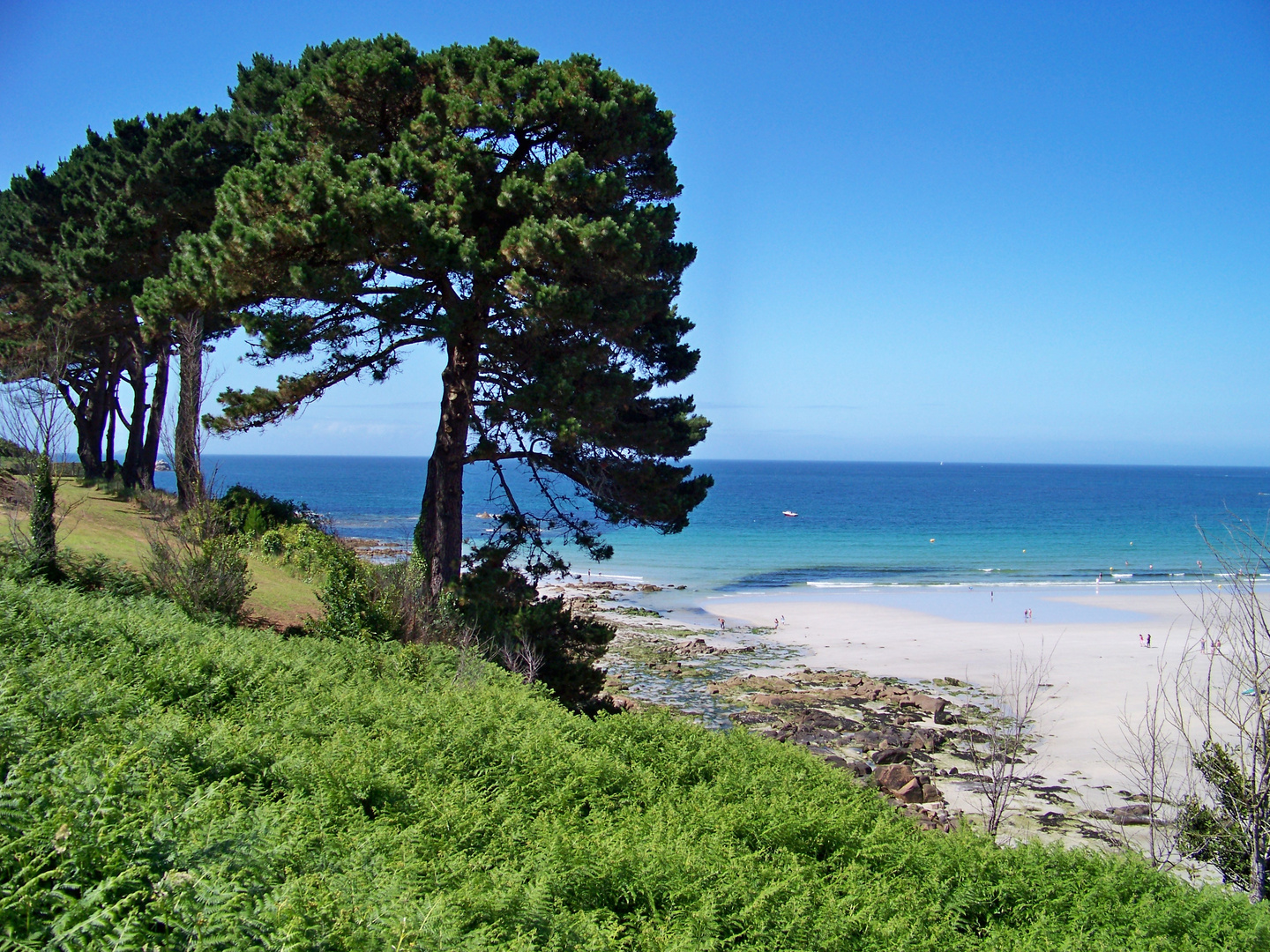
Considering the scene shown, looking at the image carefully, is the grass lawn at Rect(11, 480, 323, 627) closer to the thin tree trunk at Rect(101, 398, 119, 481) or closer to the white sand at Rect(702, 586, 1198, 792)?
the thin tree trunk at Rect(101, 398, 119, 481)

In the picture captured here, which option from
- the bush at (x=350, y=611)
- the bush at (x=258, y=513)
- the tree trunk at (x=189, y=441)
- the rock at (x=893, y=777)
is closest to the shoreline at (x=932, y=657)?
the rock at (x=893, y=777)

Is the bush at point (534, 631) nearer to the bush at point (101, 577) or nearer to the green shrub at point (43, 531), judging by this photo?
the bush at point (101, 577)

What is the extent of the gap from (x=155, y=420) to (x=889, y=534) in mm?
50003

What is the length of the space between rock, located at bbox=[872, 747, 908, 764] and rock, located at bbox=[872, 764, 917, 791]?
899mm

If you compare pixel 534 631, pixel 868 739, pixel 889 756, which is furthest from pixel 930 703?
pixel 534 631

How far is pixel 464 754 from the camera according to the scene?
5.95m

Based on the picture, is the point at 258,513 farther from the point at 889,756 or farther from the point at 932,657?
the point at 932,657

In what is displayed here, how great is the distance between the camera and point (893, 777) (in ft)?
46.2

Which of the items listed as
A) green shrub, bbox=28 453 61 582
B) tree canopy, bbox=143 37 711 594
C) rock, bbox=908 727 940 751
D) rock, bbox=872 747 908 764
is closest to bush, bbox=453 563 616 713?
tree canopy, bbox=143 37 711 594

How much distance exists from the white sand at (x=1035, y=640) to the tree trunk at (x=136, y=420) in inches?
876

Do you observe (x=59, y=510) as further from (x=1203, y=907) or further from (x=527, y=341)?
(x=1203, y=907)

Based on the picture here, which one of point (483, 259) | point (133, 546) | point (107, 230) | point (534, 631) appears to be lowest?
point (534, 631)

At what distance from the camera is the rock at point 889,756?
1552 centimetres

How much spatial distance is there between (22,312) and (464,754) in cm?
2604
